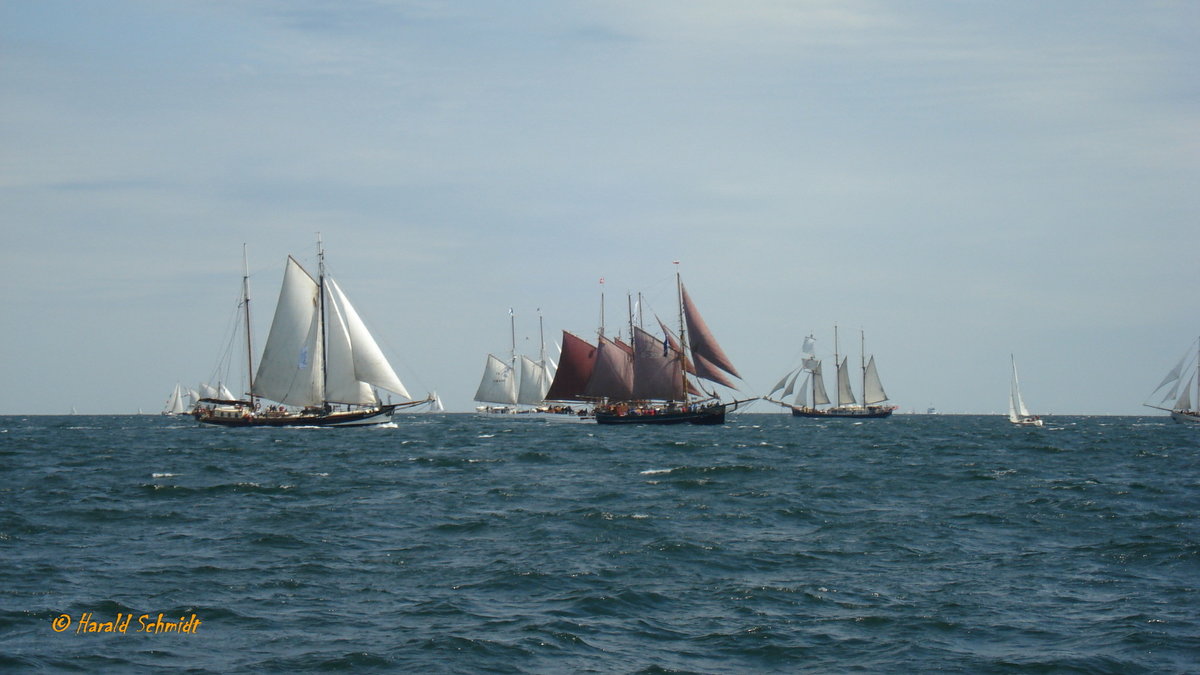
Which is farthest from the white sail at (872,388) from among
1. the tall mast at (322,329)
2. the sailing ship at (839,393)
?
the tall mast at (322,329)

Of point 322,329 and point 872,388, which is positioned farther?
point 872,388

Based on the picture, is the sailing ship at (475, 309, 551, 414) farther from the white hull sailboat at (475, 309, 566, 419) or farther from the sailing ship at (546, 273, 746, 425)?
the sailing ship at (546, 273, 746, 425)

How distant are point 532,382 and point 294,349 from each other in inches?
3271

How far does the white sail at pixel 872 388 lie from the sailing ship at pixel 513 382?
51931 mm

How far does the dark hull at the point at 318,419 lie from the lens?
92.9 metres

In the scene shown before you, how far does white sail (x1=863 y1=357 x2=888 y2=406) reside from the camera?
6988 inches

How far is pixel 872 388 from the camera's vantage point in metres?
179

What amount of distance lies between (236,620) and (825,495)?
2519cm

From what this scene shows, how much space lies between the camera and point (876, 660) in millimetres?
17219

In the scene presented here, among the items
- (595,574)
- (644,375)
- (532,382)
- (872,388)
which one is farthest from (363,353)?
(872,388)
